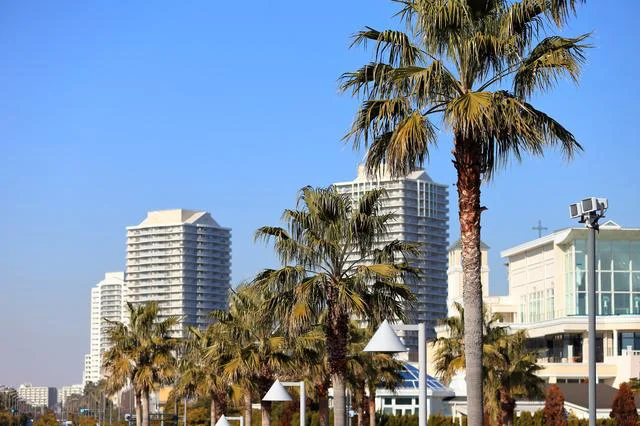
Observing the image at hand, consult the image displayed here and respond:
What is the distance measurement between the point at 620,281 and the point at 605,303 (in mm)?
2401

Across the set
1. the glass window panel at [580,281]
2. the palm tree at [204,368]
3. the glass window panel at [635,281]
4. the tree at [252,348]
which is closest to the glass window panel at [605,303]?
the glass window panel at [580,281]

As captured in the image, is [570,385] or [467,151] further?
[570,385]

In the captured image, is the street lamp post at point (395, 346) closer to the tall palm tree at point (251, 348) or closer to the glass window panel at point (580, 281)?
the tall palm tree at point (251, 348)

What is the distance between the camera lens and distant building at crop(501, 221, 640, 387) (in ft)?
340

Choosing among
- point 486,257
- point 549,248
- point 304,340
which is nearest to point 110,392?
point 304,340

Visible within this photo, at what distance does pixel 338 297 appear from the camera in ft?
106

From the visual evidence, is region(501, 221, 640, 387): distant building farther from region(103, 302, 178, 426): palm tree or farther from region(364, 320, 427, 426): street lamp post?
region(364, 320, 427, 426): street lamp post

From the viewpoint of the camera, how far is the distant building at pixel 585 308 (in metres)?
104

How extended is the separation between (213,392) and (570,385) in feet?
154

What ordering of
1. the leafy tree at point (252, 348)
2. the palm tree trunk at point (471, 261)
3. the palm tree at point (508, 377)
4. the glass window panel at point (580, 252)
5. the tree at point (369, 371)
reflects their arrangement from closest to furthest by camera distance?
the palm tree trunk at point (471, 261) → the leafy tree at point (252, 348) → the tree at point (369, 371) → the palm tree at point (508, 377) → the glass window panel at point (580, 252)

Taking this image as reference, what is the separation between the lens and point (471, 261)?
837 inches

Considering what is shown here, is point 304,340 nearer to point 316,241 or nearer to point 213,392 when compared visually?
point 316,241

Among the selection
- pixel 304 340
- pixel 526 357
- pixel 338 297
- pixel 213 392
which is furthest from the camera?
pixel 526 357

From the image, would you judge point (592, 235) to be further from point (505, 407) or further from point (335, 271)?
point (505, 407)
